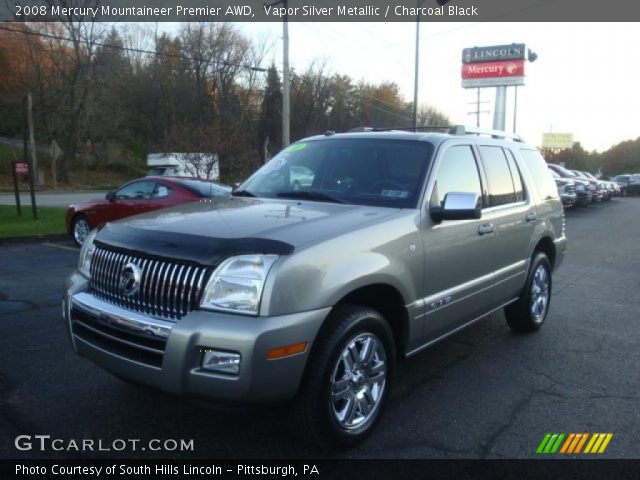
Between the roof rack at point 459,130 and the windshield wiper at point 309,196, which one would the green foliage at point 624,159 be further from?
the windshield wiper at point 309,196

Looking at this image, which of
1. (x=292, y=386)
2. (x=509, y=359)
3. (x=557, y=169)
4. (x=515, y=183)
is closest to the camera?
(x=292, y=386)

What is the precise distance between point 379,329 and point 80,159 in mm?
50711

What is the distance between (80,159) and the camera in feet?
159

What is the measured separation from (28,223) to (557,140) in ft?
253

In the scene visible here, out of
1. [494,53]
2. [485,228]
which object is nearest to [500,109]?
[494,53]

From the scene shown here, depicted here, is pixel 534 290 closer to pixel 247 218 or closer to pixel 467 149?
pixel 467 149

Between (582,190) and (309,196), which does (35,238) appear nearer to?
(309,196)

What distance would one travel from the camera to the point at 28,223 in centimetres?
1346

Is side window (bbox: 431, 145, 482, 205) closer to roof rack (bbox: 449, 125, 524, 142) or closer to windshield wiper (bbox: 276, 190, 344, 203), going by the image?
roof rack (bbox: 449, 125, 524, 142)

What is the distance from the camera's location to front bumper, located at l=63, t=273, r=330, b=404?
8.68 ft

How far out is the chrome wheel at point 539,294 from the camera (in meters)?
5.49

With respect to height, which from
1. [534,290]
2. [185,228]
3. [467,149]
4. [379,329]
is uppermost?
[467,149]

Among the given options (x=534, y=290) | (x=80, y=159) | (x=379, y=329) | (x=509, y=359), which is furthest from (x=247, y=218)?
(x=80, y=159)

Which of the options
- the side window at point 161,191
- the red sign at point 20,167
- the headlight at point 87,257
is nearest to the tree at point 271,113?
the red sign at point 20,167
